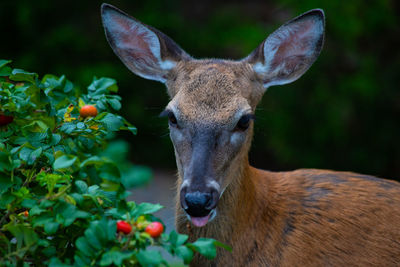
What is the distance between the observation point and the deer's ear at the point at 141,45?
4023mm

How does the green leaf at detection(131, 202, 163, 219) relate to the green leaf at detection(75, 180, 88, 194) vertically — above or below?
below

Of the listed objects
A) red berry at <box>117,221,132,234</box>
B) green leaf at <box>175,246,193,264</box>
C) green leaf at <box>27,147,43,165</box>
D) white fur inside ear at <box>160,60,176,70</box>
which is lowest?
green leaf at <box>175,246,193,264</box>

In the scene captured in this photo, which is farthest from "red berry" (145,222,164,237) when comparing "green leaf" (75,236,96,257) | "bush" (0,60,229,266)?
"green leaf" (75,236,96,257)

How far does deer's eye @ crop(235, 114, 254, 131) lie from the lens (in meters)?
3.48

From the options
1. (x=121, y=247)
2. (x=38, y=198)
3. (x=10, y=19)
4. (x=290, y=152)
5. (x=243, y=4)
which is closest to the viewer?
(x=121, y=247)

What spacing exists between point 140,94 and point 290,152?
2.82 meters

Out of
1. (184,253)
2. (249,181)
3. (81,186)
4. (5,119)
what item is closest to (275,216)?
(249,181)

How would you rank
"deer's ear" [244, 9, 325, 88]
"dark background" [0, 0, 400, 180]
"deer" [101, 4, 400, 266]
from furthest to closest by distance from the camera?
"dark background" [0, 0, 400, 180]
"deer's ear" [244, 9, 325, 88]
"deer" [101, 4, 400, 266]

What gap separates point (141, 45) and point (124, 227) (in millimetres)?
2010

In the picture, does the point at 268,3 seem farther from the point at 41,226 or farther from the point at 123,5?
the point at 41,226

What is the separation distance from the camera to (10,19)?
9602 mm

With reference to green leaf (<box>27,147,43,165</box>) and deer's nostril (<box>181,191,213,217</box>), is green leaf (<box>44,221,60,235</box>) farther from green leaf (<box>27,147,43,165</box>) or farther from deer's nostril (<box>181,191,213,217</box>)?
deer's nostril (<box>181,191,213,217</box>)

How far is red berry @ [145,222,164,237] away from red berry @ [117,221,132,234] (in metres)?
0.08

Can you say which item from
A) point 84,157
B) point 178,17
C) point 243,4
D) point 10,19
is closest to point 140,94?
point 178,17
